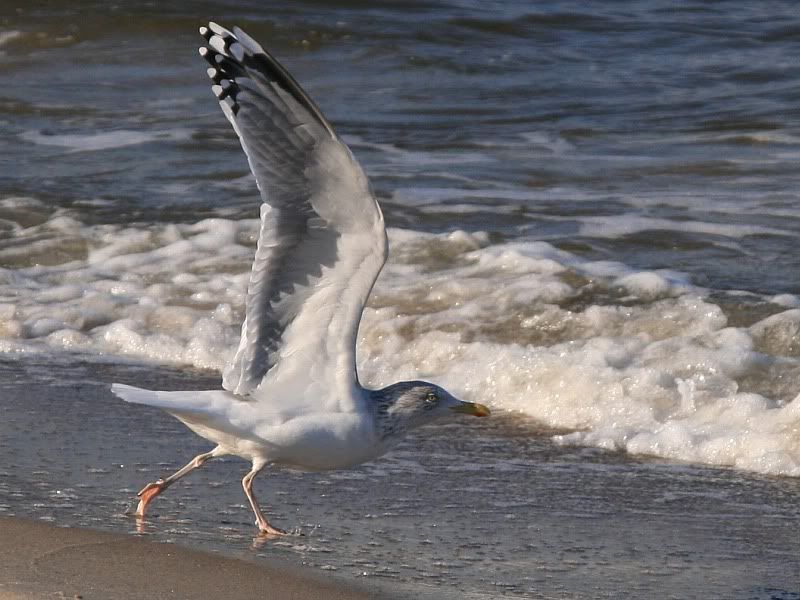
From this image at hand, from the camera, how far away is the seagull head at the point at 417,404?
4.46m

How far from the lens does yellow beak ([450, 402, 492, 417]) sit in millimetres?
4688

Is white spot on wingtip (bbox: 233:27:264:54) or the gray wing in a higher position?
white spot on wingtip (bbox: 233:27:264:54)

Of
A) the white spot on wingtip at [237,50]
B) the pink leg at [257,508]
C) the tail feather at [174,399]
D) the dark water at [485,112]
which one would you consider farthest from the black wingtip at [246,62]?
the dark water at [485,112]

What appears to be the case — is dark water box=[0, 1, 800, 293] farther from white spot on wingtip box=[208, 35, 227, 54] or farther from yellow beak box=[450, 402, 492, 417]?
white spot on wingtip box=[208, 35, 227, 54]

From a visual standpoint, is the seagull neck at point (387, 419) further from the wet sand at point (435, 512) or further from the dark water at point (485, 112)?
the dark water at point (485, 112)

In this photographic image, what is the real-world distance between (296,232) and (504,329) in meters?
2.45

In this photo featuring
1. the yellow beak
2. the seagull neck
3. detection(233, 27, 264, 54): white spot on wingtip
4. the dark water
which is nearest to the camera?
detection(233, 27, 264, 54): white spot on wingtip

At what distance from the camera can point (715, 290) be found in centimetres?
681

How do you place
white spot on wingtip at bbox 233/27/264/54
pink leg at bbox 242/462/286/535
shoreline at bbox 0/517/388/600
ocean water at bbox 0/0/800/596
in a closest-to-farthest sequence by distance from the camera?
shoreline at bbox 0/517/388/600
white spot on wingtip at bbox 233/27/264/54
pink leg at bbox 242/462/286/535
ocean water at bbox 0/0/800/596

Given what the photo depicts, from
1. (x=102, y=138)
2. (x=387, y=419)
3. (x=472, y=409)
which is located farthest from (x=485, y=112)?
(x=387, y=419)

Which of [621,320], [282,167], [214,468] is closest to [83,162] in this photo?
[621,320]

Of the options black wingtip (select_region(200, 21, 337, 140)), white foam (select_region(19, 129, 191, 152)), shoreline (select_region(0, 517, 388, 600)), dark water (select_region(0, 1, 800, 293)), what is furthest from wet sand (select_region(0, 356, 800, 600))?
white foam (select_region(19, 129, 191, 152))

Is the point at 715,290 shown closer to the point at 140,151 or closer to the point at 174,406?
the point at 174,406

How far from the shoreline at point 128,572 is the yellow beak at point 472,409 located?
998 mm
